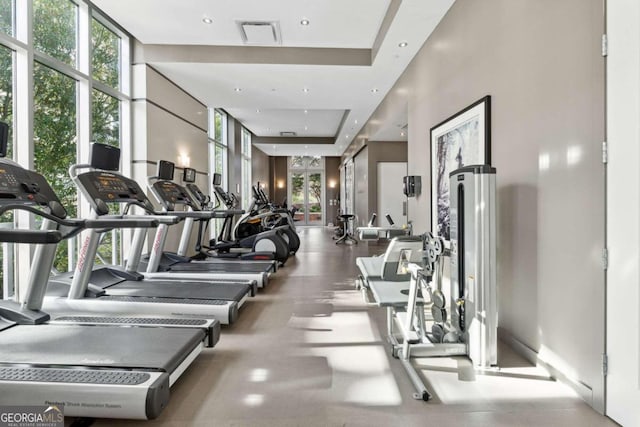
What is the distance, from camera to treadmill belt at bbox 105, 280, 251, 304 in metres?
3.72

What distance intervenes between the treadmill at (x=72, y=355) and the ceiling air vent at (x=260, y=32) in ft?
11.4

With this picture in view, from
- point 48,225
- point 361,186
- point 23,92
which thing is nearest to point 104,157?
point 48,225

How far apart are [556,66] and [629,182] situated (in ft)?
3.12

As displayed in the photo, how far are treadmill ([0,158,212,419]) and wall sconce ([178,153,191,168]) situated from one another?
4193 mm

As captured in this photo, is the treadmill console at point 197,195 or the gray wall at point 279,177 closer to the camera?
the treadmill console at point 197,195

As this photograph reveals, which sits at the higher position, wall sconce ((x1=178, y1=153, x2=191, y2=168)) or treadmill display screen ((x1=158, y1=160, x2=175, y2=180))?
wall sconce ((x1=178, y1=153, x2=191, y2=168))

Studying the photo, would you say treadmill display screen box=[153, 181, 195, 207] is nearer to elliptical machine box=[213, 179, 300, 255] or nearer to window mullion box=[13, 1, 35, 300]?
window mullion box=[13, 1, 35, 300]

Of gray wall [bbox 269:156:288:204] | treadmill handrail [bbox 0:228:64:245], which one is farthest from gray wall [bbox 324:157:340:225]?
treadmill handrail [bbox 0:228:64:245]

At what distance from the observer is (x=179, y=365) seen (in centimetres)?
227

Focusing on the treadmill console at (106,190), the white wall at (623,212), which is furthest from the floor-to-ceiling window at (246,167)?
the white wall at (623,212)

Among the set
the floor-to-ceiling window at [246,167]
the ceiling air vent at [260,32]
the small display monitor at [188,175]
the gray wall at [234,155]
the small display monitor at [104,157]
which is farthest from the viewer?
the floor-to-ceiling window at [246,167]

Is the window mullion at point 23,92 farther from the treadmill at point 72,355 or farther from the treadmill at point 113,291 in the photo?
the treadmill at point 72,355

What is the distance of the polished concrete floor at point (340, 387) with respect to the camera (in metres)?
2.00

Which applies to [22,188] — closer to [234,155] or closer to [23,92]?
[23,92]
